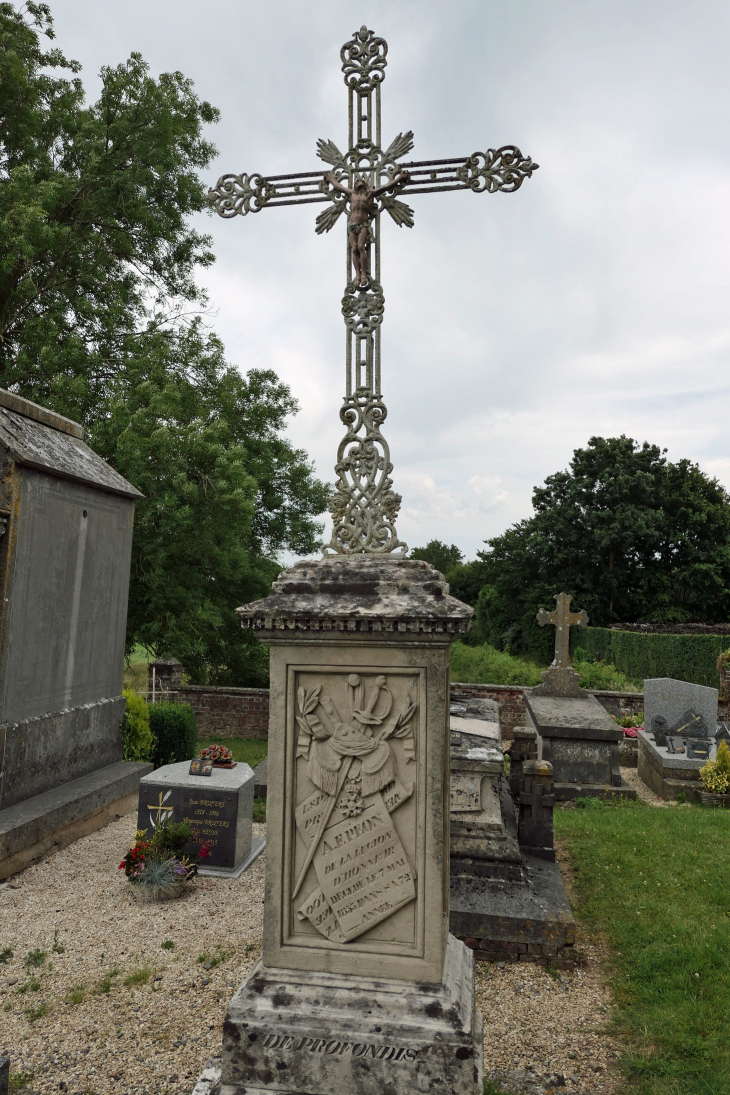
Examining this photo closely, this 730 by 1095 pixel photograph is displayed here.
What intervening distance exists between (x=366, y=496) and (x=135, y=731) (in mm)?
6669

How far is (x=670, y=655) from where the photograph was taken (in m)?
20.0

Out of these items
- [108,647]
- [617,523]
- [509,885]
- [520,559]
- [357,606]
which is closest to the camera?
[357,606]

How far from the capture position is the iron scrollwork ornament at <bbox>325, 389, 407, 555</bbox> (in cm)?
289

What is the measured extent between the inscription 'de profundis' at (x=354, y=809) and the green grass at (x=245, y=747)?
856 centimetres

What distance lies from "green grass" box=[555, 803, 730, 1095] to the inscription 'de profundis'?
5.89 feet

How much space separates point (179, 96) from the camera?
1305 centimetres

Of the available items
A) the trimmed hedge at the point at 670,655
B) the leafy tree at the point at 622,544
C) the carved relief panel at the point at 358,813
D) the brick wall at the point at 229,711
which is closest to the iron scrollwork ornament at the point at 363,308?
the carved relief panel at the point at 358,813

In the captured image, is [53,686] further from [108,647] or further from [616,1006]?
[616,1006]

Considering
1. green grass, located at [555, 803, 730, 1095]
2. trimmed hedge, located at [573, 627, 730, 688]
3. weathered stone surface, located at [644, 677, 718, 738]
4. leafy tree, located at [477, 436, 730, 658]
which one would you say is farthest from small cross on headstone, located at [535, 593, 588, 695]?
leafy tree, located at [477, 436, 730, 658]

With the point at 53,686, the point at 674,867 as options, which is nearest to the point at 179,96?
the point at 53,686

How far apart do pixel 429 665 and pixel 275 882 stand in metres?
1.15

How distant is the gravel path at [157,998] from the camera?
3.24 metres

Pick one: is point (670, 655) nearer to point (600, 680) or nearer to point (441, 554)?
point (600, 680)

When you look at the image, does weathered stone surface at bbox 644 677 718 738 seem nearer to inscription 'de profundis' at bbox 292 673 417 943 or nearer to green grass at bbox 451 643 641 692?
green grass at bbox 451 643 641 692
